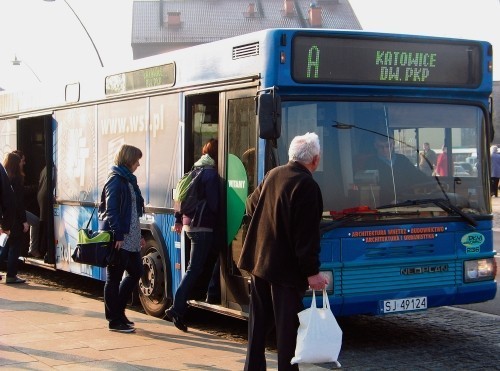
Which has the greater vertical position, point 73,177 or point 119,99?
point 119,99

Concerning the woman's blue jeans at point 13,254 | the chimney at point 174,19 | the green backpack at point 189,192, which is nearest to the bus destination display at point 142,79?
the green backpack at point 189,192

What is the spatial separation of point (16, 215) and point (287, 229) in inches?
280

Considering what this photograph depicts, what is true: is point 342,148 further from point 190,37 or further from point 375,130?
point 190,37

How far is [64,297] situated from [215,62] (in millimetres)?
4017

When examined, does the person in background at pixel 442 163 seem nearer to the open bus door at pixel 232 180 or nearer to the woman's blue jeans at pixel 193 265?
the open bus door at pixel 232 180

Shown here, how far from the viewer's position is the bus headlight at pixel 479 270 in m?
8.62

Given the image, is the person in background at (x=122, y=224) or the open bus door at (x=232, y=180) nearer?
the open bus door at (x=232, y=180)

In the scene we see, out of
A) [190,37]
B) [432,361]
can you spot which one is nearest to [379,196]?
[432,361]

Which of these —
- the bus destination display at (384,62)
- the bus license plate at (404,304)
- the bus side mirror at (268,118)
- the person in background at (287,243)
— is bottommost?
the bus license plate at (404,304)

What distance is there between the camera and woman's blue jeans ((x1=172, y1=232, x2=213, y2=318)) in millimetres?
8758

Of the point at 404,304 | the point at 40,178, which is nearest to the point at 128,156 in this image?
the point at 404,304

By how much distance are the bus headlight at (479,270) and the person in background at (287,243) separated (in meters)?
2.93

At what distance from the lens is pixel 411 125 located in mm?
8312

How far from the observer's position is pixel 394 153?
324 inches
